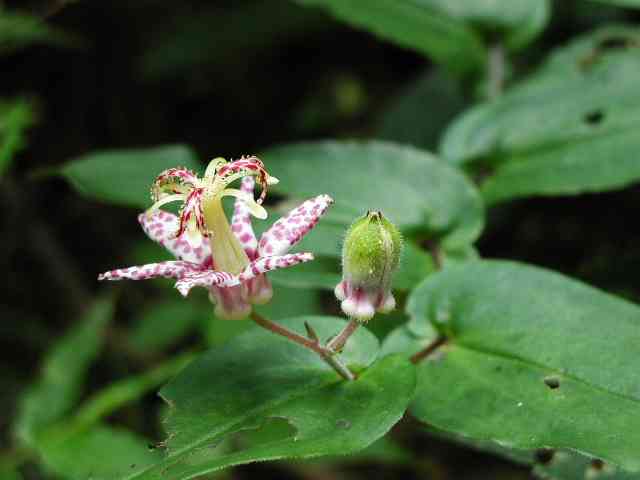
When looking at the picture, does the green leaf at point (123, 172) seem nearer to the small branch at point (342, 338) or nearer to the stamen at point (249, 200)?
the stamen at point (249, 200)

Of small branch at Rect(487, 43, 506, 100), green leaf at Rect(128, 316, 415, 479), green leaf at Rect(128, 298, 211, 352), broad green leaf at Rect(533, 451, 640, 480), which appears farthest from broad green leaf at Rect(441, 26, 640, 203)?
green leaf at Rect(128, 298, 211, 352)

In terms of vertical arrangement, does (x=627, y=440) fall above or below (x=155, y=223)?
below

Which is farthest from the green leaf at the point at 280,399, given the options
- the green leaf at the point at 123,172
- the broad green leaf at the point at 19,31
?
the broad green leaf at the point at 19,31

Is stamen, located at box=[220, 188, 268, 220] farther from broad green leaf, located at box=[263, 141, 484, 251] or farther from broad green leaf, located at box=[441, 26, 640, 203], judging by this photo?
broad green leaf, located at box=[441, 26, 640, 203]

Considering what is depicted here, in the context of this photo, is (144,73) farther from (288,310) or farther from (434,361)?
(434,361)

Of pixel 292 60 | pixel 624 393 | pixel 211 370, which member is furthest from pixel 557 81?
pixel 292 60

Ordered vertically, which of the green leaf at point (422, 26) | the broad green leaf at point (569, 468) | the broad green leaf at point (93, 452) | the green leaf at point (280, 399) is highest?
the green leaf at point (422, 26)

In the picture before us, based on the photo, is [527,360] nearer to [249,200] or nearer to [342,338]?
[342,338]
